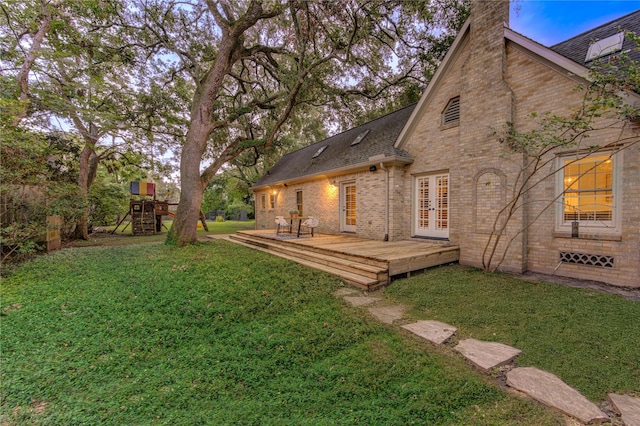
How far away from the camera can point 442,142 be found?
25.0 feet

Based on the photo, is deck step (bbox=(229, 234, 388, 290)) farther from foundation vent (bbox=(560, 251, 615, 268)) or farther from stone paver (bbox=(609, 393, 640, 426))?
foundation vent (bbox=(560, 251, 615, 268))

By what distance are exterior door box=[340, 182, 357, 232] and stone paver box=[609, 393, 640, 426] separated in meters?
8.01

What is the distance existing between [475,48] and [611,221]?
5054 mm

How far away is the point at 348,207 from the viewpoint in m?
10.4

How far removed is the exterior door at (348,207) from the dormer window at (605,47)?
6927mm

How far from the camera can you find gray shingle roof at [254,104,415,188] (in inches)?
362

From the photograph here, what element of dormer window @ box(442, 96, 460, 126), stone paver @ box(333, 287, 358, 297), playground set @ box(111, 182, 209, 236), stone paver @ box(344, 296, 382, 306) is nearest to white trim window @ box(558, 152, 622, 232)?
dormer window @ box(442, 96, 460, 126)

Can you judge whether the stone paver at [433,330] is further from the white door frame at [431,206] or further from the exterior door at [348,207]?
the exterior door at [348,207]

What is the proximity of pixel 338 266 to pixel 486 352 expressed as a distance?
3573 millimetres

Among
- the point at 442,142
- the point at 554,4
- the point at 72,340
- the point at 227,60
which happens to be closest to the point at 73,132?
the point at 227,60

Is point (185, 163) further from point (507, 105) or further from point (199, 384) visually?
point (507, 105)

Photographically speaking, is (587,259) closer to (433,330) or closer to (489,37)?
(433,330)

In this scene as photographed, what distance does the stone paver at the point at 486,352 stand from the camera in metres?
2.74

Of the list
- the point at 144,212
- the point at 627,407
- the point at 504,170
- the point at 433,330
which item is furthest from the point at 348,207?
the point at 144,212
